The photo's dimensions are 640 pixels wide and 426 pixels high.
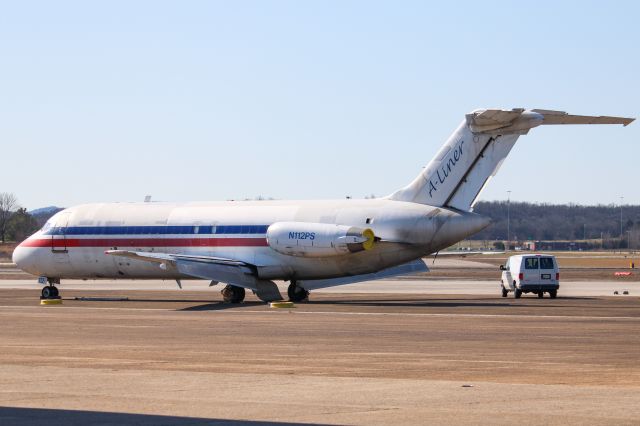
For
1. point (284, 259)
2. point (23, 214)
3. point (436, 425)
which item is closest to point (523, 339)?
point (436, 425)

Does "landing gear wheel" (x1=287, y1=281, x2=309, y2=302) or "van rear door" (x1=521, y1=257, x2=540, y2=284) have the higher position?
"van rear door" (x1=521, y1=257, x2=540, y2=284)

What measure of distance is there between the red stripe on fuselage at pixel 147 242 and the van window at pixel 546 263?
12.5 meters

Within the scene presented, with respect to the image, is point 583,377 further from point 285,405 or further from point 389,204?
point 389,204

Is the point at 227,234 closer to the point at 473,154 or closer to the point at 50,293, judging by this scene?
the point at 50,293

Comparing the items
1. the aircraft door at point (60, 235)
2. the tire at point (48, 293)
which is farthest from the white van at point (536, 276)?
the tire at point (48, 293)

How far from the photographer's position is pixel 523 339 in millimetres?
28172

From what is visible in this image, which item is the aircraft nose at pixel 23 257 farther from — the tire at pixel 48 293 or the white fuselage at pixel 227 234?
the tire at pixel 48 293

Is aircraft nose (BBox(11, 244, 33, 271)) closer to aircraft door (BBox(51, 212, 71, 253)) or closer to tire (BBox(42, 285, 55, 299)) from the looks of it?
aircraft door (BBox(51, 212, 71, 253))

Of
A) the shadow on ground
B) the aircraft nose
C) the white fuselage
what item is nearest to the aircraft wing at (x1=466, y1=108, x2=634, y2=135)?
the white fuselage

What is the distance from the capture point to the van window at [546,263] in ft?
177

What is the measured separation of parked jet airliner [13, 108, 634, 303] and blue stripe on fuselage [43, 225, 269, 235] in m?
0.05

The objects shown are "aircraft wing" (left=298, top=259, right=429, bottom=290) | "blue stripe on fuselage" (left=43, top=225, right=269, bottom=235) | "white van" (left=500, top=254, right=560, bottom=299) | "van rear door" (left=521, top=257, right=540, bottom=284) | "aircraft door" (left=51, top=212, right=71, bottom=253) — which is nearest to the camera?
"aircraft wing" (left=298, top=259, right=429, bottom=290)

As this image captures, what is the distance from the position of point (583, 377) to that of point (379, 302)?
29.7m

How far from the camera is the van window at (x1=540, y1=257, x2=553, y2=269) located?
5396 centimetres
